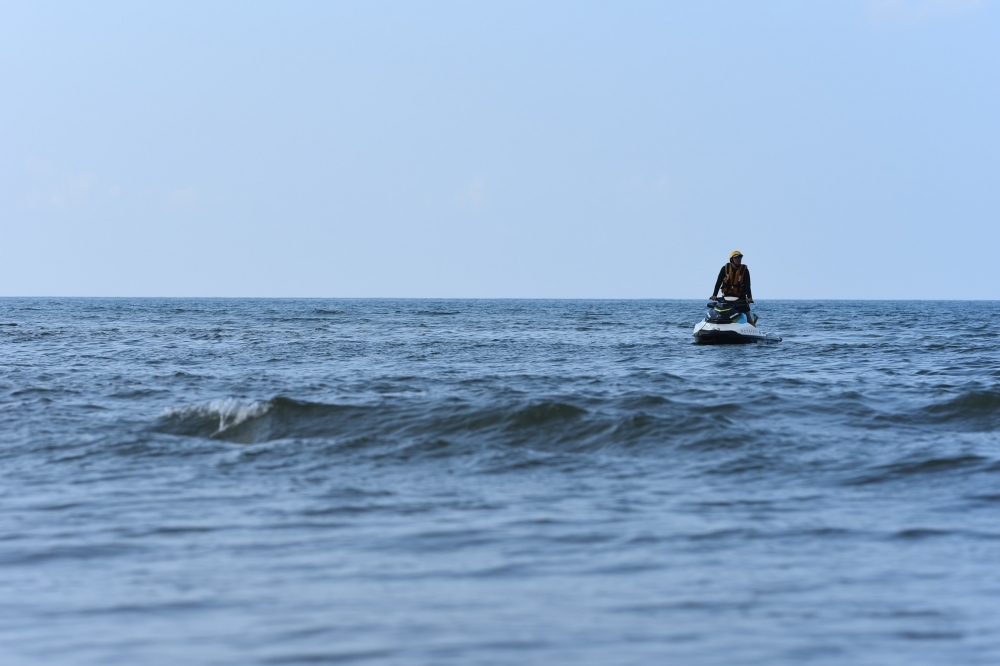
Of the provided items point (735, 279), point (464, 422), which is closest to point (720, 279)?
point (735, 279)

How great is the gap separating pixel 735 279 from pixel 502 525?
1823 centimetres

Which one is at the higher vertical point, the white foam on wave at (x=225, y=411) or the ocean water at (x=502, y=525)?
the white foam on wave at (x=225, y=411)

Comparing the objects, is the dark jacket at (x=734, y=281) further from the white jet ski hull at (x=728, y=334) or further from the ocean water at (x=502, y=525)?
the ocean water at (x=502, y=525)

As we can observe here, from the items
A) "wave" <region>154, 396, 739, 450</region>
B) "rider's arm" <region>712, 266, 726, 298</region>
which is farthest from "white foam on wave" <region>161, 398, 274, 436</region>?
"rider's arm" <region>712, 266, 726, 298</region>

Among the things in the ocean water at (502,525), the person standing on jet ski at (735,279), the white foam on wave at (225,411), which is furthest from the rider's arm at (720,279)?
the white foam on wave at (225,411)

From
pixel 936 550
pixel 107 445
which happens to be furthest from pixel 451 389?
pixel 936 550

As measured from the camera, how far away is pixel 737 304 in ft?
81.4

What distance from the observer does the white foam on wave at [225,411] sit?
12.0 metres

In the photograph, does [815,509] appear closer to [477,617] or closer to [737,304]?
[477,617]

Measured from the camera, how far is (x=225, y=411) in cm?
1224

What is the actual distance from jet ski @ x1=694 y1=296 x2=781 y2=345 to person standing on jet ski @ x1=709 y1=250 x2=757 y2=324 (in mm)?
317

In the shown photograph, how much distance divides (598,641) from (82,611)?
2538 mm

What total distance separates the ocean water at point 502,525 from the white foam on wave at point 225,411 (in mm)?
67

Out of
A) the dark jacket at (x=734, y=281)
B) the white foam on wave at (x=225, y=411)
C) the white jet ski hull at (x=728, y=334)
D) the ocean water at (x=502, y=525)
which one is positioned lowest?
the ocean water at (x=502, y=525)
